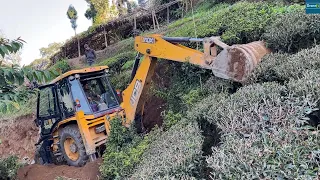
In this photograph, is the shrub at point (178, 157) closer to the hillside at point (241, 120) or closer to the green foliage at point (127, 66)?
the hillside at point (241, 120)

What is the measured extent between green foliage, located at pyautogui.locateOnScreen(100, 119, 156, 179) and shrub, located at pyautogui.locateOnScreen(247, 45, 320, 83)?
2.41 metres

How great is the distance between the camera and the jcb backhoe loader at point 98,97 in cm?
622

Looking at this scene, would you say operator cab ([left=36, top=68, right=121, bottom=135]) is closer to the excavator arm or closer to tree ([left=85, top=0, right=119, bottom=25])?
the excavator arm

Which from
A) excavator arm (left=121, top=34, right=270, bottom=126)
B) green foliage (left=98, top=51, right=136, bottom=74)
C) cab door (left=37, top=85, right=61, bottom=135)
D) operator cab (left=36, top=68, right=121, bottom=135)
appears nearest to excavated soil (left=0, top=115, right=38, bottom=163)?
green foliage (left=98, top=51, right=136, bottom=74)

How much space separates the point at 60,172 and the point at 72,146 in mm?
727

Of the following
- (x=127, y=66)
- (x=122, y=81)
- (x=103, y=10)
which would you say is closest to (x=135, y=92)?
(x=122, y=81)

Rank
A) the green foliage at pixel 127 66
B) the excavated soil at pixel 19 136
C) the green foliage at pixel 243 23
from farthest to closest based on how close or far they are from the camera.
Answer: the excavated soil at pixel 19 136, the green foliage at pixel 127 66, the green foliage at pixel 243 23

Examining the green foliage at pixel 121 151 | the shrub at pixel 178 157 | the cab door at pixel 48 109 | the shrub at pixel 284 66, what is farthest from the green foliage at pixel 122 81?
the shrub at pixel 178 157

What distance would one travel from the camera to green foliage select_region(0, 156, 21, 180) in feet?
24.7

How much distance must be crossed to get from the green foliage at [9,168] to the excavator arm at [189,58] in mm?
3006

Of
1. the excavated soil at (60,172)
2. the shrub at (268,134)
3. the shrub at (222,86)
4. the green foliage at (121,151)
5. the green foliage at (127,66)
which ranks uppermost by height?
the shrub at (268,134)

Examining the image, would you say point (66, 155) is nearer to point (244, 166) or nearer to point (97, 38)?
point (244, 166)

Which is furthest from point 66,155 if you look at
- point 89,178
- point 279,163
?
point 279,163

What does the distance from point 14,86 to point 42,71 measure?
43 cm
